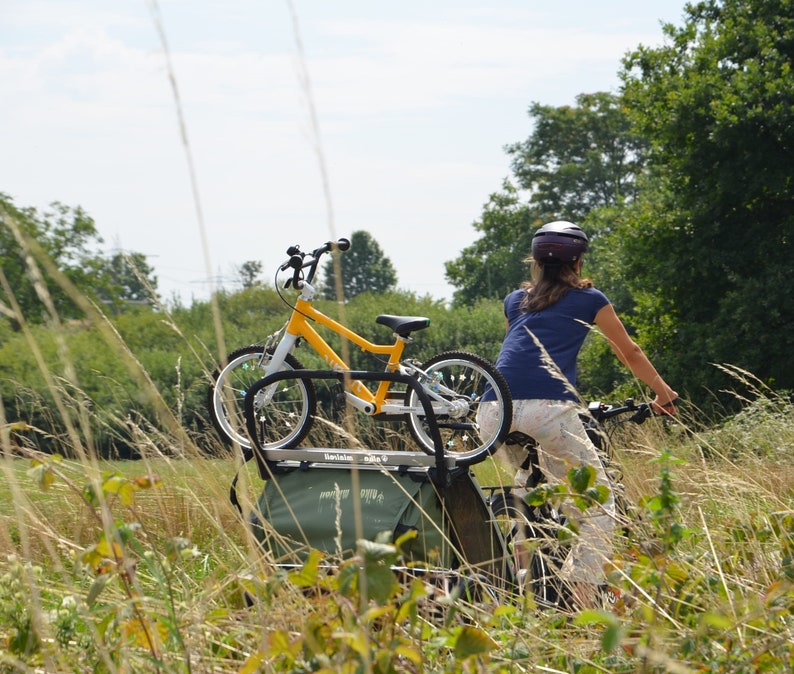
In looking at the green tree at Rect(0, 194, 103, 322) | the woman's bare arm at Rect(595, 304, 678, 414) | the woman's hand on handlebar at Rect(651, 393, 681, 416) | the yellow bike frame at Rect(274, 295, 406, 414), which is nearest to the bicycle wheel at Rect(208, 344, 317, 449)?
the yellow bike frame at Rect(274, 295, 406, 414)

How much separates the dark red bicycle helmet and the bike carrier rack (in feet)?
2.92

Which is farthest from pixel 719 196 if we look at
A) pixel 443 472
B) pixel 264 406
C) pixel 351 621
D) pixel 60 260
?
pixel 60 260

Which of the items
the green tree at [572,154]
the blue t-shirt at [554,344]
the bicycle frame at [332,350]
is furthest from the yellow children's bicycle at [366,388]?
the green tree at [572,154]

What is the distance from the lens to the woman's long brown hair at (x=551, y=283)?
4027 millimetres

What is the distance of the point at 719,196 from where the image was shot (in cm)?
1388

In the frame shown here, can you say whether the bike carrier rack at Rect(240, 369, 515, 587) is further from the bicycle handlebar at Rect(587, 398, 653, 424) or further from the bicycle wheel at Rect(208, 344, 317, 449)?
the bicycle handlebar at Rect(587, 398, 653, 424)

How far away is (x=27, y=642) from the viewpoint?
7.22 feet

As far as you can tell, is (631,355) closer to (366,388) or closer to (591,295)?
(591,295)

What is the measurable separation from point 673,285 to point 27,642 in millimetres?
13475

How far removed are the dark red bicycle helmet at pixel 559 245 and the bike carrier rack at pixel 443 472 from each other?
0.89 m

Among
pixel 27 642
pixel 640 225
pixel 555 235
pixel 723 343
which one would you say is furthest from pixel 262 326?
pixel 27 642

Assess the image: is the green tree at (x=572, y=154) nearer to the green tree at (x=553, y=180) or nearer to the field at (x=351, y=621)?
the green tree at (x=553, y=180)

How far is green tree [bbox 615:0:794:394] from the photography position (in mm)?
13258

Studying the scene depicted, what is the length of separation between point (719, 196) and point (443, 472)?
11.7 m
